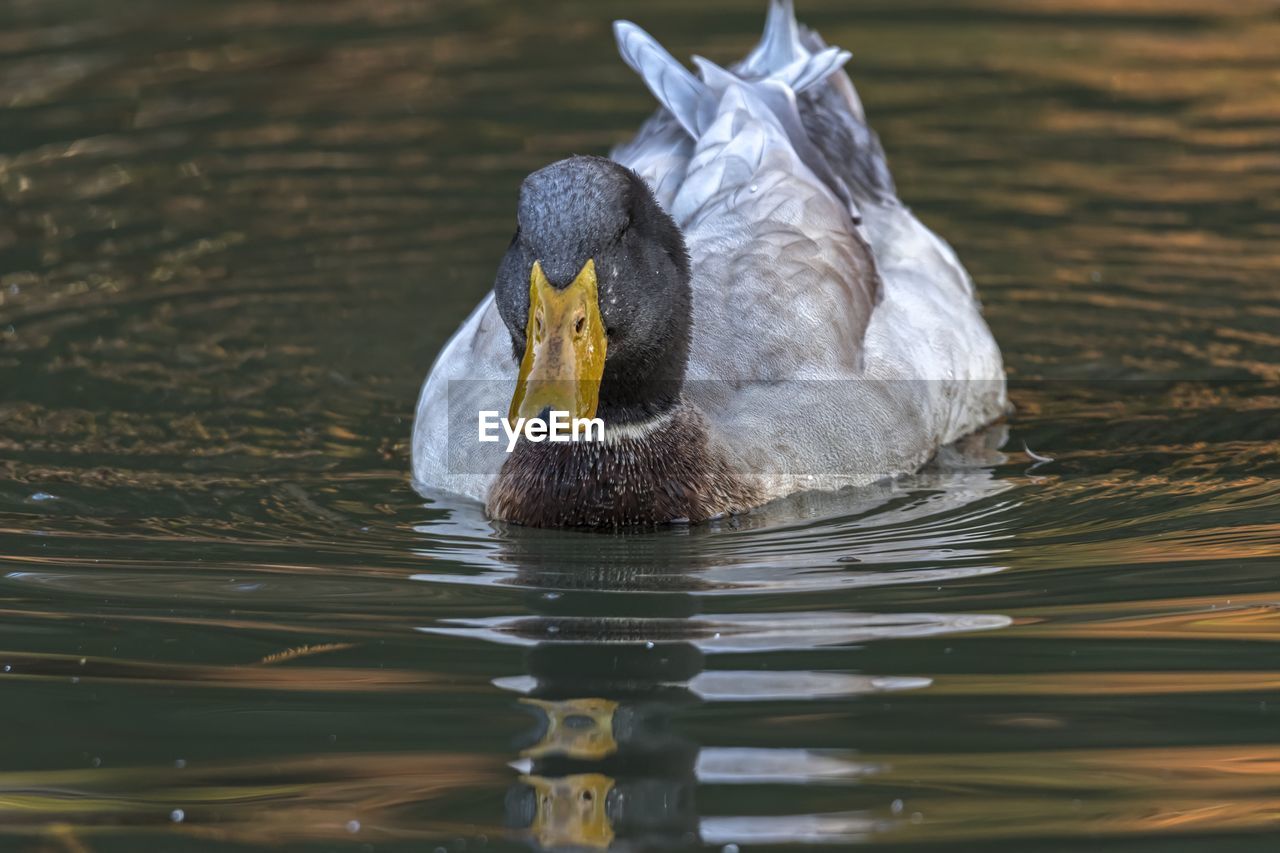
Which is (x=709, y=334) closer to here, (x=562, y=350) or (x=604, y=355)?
(x=604, y=355)

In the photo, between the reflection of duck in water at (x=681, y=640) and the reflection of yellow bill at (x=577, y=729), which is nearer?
the reflection of duck in water at (x=681, y=640)

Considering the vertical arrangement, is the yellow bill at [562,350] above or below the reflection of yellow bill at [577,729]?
above

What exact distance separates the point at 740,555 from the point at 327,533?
1.47m

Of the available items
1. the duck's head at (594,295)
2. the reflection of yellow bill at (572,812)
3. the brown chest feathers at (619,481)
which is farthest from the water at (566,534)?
the duck's head at (594,295)

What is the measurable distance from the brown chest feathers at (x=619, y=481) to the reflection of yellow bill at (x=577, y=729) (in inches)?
68.1

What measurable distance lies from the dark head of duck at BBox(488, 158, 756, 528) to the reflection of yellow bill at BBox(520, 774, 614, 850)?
1.69 meters

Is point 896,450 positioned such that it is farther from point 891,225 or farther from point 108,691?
point 108,691

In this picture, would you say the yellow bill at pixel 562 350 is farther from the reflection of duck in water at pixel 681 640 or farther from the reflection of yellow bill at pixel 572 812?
the reflection of yellow bill at pixel 572 812

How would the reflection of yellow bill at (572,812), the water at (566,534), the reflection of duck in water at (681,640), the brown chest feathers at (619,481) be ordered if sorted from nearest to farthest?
1. the reflection of yellow bill at (572,812)
2. the reflection of duck in water at (681,640)
3. the water at (566,534)
4. the brown chest feathers at (619,481)

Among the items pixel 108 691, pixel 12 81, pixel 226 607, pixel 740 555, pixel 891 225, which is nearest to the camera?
pixel 108 691

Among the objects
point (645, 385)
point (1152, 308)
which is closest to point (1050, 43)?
point (1152, 308)

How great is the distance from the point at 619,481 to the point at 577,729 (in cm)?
199

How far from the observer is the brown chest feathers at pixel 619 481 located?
715 cm

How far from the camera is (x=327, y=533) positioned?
7184 millimetres
